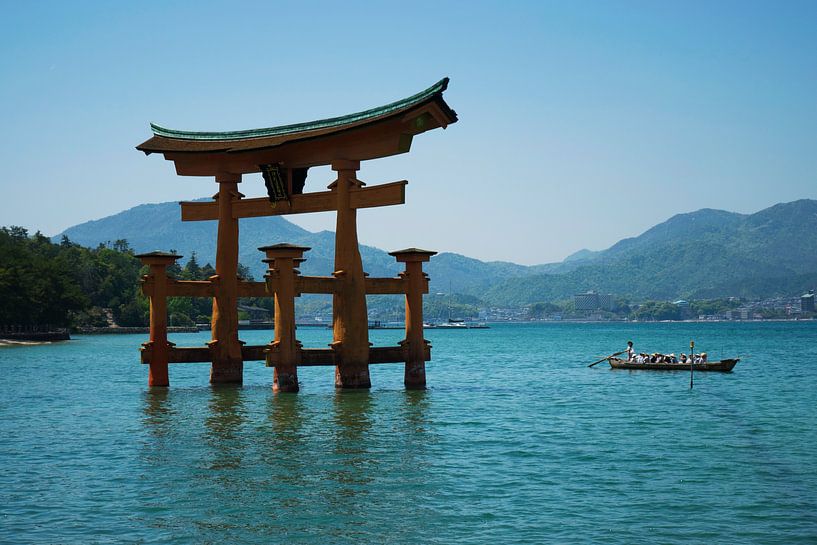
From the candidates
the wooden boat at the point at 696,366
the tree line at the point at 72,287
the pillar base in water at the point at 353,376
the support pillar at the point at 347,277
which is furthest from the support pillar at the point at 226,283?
the tree line at the point at 72,287

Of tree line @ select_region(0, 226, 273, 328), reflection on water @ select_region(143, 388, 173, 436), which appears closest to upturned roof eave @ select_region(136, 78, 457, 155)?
reflection on water @ select_region(143, 388, 173, 436)

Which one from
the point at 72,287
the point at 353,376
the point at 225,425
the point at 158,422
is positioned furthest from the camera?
the point at 72,287

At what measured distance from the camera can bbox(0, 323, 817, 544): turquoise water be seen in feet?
43.8

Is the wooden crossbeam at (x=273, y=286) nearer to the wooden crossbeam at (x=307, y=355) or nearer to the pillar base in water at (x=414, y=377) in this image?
the wooden crossbeam at (x=307, y=355)

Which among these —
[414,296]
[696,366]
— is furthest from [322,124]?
[696,366]

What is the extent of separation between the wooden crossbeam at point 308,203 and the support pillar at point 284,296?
207 cm

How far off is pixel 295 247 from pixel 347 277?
1.89 m

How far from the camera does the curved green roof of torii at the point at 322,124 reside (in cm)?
2555

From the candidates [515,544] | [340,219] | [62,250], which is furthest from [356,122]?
[62,250]

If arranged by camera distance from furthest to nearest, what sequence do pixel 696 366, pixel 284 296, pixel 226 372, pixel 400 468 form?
pixel 696 366
pixel 226 372
pixel 284 296
pixel 400 468

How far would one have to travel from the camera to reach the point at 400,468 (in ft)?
58.0

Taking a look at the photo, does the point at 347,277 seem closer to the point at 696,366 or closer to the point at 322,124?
the point at 322,124

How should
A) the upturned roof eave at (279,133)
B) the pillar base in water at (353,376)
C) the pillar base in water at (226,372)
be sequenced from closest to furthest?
the upturned roof eave at (279,133), the pillar base in water at (353,376), the pillar base in water at (226,372)

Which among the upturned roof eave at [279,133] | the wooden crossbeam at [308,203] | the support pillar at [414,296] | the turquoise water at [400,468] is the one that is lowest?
the turquoise water at [400,468]
